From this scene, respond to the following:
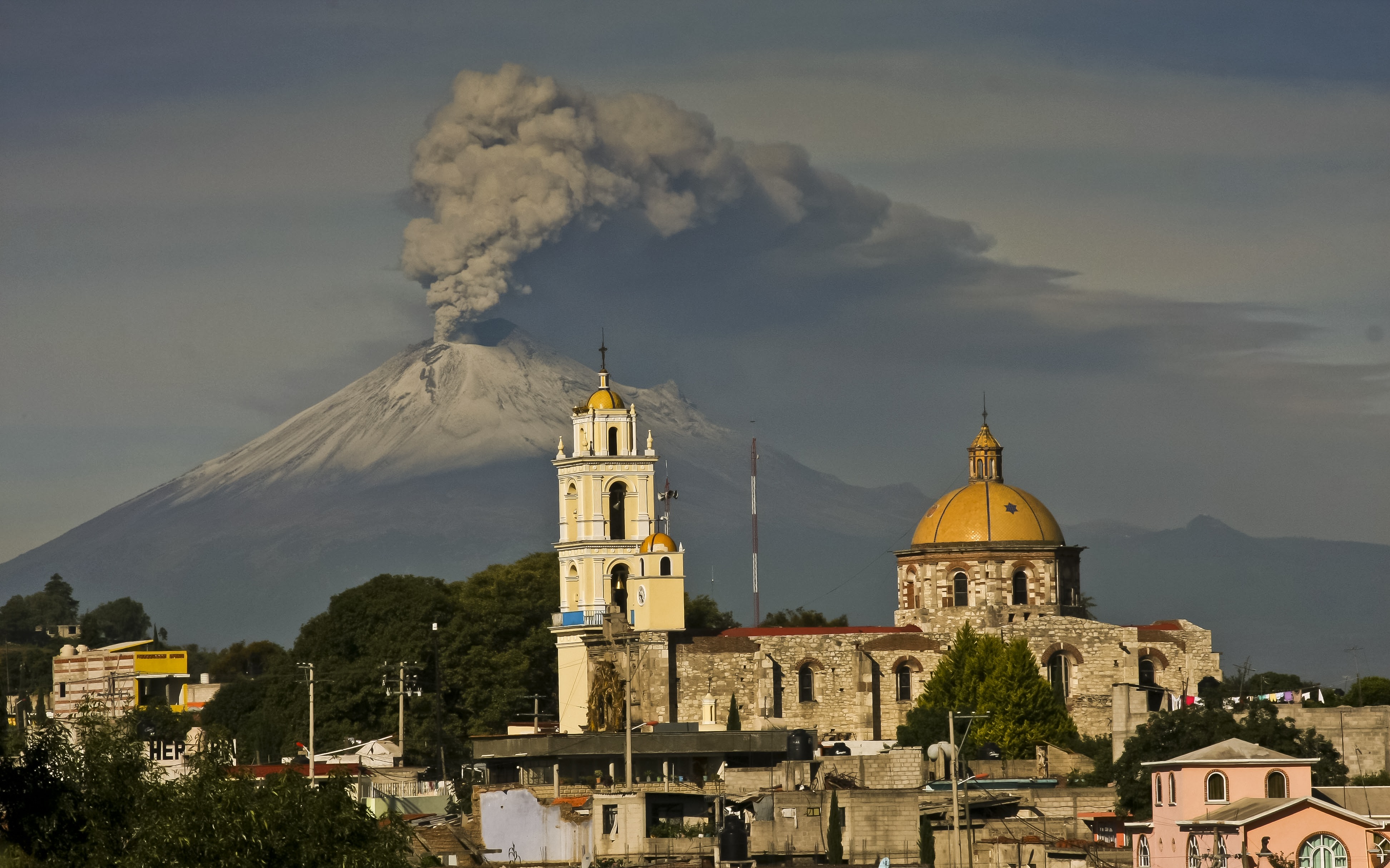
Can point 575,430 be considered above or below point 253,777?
above

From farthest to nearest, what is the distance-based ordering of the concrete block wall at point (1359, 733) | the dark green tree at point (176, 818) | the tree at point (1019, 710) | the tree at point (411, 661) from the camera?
1. the tree at point (411, 661)
2. the tree at point (1019, 710)
3. the concrete block wall at point (1359, 733)
4. the dark green tree at point (176, 818)

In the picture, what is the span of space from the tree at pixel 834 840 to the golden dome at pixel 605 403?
40.8 metres

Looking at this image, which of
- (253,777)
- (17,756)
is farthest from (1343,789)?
(17,756)

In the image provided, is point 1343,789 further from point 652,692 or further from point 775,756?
point 652,692

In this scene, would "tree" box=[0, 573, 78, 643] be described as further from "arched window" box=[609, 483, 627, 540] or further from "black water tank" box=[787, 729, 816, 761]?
"black water tank" box=[787, 729, 816, 761]

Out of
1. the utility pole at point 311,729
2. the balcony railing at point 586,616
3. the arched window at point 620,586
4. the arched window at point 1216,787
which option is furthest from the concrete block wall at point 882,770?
the arched window at point 620,586

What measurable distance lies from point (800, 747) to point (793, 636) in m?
24.6

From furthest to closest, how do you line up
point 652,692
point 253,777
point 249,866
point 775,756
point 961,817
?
point 652,692, point 775,756, point 961,817, point 253,777, point 249,866

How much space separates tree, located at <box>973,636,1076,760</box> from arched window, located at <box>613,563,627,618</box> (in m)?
15.6

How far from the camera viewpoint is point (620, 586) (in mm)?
91812

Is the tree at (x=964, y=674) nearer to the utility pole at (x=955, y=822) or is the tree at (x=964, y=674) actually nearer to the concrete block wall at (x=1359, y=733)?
the concrete block wall at (x=1359, y=733)

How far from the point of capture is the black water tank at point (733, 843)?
5028 centimetres

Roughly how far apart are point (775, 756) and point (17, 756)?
3404cm

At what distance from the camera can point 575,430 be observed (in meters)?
94.9
